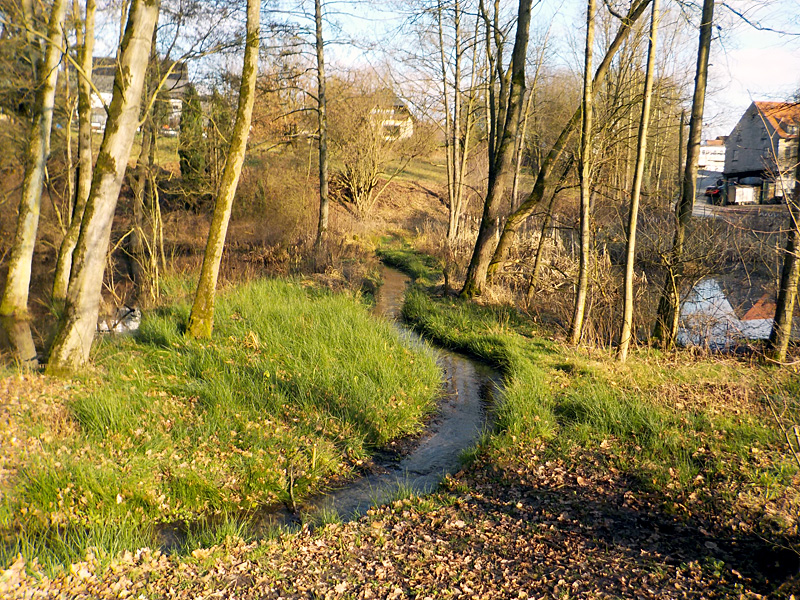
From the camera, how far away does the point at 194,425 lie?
641 cm

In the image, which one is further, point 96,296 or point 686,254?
point 686,254

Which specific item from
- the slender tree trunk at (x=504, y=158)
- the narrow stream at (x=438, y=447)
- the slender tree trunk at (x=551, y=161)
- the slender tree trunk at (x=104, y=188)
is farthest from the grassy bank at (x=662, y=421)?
the slender tree trunk at (x=104, y=188)

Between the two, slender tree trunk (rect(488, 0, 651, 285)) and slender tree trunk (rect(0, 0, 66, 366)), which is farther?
slender tree trunk (rect(0, 0, 66, 366))

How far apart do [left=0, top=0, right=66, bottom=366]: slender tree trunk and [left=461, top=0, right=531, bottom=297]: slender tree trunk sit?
8837 mm

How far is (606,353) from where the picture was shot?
9.21 meters

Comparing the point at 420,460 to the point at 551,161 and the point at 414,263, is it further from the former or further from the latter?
the point at 414,263

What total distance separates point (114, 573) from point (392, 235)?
21826 mm

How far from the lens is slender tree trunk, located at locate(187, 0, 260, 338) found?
329 inches

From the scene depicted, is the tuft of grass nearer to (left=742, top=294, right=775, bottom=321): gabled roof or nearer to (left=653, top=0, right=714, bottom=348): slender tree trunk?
(left=653, top=0, right=714, bottom=348): slender tree trunk

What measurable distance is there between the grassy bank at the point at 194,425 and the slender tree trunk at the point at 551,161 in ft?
14.2

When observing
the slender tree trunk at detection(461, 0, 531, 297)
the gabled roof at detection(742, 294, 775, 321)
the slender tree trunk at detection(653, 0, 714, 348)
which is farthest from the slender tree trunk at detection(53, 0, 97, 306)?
the gabled roof at detection(742, 294, 775, 321)

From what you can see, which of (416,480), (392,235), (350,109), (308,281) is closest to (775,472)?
(416,480)

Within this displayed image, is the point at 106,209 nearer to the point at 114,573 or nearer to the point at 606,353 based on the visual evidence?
the point at 114,573

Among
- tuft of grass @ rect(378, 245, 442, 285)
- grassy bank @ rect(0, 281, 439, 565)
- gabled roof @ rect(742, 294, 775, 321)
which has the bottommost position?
grassy bank @ rect(0, 281, 439, 565)
